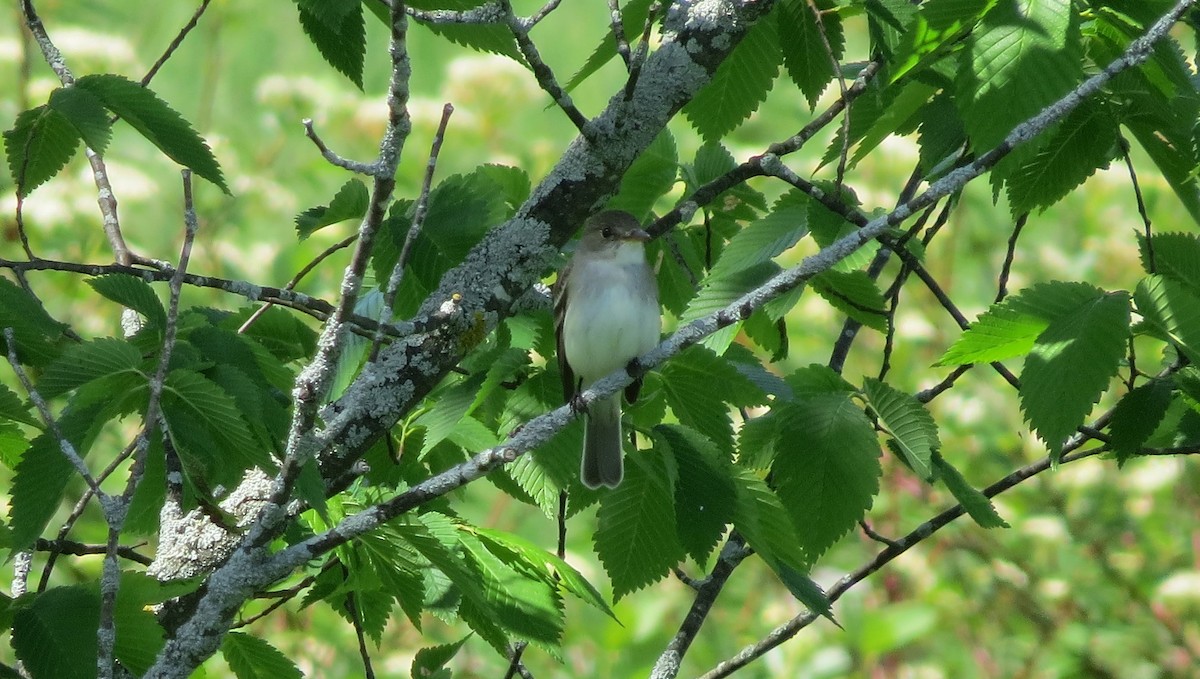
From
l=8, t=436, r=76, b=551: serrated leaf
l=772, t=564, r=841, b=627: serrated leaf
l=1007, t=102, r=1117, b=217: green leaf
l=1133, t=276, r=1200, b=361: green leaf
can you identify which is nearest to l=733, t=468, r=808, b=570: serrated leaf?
l=772, t=564, r=841, b=627: serrated leaf

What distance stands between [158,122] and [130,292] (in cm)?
38

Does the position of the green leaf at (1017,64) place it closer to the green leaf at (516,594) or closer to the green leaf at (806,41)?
the green leaf at (806,41)

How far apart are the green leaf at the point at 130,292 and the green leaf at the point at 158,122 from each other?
262mm

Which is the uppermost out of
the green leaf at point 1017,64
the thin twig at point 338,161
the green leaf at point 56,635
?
the green leaf at point 1017,64

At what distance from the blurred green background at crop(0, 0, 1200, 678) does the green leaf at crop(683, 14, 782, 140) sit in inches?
66.3

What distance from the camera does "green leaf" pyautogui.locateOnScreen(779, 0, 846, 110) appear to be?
9.49 feet

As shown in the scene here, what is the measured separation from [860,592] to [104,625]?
4494mm

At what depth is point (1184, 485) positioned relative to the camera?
6.02 meters

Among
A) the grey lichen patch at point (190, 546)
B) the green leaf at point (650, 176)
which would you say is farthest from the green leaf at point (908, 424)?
the grey lichen patch at point (190, 546)

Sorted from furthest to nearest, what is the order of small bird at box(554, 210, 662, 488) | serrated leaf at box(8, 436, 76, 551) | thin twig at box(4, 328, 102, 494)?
small bird at box(554, 210, 662, 488), serrated leaf at box(8, 436, 76, 551), thin twig at box(4, 328, 102, 494)

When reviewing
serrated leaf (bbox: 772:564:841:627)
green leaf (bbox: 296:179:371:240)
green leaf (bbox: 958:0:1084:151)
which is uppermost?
green leaf (bbox: 296:179:371:240)

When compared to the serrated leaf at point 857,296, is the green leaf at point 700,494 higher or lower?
lower

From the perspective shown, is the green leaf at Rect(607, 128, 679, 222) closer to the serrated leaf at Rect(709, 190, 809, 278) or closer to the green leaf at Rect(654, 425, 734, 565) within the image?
the serrated leaf at Rect(709, 190, 809, 278)

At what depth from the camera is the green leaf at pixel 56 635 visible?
2223 millimetres
